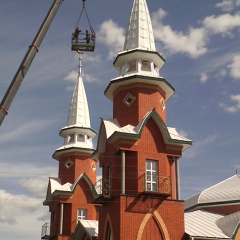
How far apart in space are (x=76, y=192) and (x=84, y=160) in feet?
9.32

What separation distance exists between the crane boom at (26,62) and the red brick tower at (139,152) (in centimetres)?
558

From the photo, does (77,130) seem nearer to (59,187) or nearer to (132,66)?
A: (59,187)

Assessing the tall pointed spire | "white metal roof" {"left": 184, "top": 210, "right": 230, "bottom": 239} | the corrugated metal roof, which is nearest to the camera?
"white metal roof" {"left": 184, "top": 210, "right": 230, "bottom": 239}

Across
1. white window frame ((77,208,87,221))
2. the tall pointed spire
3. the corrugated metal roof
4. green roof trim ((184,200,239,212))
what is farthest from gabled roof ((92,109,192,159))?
the tall pointed spire

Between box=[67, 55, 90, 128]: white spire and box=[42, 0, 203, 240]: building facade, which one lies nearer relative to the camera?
box=[42, 0, 203, 240]: building facade

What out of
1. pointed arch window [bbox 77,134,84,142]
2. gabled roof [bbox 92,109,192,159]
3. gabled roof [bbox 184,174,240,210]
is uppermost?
pointed arch window [bbox 77,134,84,142]

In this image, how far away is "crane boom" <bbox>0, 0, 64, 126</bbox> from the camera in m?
21.3

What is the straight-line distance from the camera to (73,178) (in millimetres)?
39344

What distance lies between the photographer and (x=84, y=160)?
39.9 m

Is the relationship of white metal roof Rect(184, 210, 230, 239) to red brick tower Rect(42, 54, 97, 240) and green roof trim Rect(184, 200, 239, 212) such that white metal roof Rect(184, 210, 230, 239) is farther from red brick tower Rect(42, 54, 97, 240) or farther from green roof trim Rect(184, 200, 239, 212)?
red brick tower Rect(42, 54, 97, 240)

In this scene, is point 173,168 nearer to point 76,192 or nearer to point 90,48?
point 90,48

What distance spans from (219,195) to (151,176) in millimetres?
9633

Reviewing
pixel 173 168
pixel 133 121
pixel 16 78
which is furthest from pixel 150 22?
pixel 16 78

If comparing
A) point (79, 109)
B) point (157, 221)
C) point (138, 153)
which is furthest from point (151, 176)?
point (79, 109)
